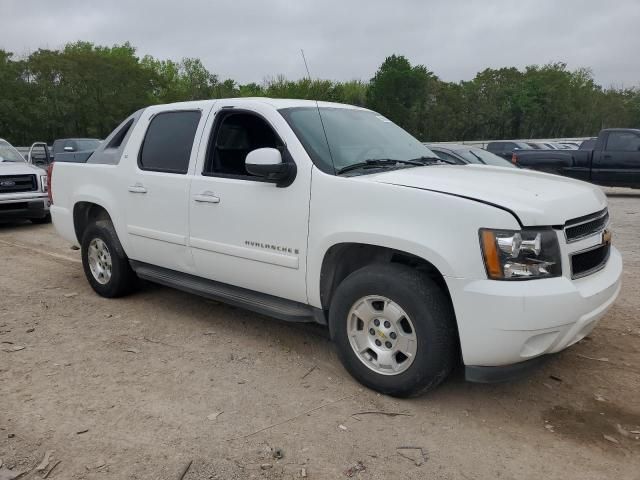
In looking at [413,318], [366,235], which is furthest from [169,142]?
[413,318]

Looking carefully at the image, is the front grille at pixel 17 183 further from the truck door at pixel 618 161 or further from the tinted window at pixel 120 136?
the truck door at pixel 618 161

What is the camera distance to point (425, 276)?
3301 mm

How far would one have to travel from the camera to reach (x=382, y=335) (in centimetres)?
345

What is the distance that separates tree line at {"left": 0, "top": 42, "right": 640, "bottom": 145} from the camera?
41.0 metres

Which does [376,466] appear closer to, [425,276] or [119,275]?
[425,276]

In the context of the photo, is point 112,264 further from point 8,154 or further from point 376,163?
point 8,154

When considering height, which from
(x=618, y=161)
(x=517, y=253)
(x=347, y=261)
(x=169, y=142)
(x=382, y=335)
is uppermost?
(x=169, y=142)

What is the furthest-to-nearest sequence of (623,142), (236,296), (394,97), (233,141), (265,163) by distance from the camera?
(394,97) → (623,142) → (233,141) → (236,296) → (265,163)

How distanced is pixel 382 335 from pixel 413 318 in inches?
11.9

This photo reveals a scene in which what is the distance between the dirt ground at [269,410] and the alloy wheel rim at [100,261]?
67 centimetres

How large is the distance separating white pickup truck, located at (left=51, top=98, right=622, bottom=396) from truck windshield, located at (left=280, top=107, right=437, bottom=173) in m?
0.02

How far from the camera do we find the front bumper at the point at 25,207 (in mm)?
9922

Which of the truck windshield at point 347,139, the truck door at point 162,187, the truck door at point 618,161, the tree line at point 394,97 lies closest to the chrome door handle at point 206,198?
the truck door at point 162,187

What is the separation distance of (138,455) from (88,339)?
190 centimetres
